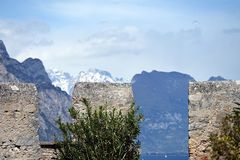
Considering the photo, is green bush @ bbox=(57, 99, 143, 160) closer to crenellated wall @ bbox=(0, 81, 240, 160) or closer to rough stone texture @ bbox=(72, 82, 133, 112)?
rough stone texture @ bbox=(72, 82, 133, 112)

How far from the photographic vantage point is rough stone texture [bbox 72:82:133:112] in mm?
17938

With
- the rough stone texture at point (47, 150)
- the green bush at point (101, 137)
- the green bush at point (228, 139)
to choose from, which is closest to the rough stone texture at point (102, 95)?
the green bush at point (101, 137)

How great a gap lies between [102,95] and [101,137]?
210 cm

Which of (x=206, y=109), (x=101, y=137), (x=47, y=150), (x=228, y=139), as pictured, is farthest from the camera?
(x=47, y=150)

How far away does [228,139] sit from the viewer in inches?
626

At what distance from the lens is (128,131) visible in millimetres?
16516

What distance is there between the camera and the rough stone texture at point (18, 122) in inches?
678

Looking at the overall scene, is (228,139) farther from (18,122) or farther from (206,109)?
(18,122)

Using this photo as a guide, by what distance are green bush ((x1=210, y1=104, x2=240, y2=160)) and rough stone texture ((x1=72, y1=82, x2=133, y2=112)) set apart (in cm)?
308

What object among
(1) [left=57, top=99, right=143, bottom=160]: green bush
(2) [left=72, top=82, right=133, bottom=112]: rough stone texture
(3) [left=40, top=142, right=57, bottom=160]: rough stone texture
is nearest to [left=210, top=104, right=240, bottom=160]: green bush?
(1) [left=57, top=99, right=143, bottom=160]: green bush

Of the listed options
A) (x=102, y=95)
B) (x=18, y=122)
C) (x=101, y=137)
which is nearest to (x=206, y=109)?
(x=102, y=95)

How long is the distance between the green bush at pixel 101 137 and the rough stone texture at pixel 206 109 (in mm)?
1717

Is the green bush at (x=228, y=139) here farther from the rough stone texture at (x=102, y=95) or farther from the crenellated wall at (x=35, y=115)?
the rough stone texture at (x=102, y=95)

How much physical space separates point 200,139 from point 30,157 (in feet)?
17.3
